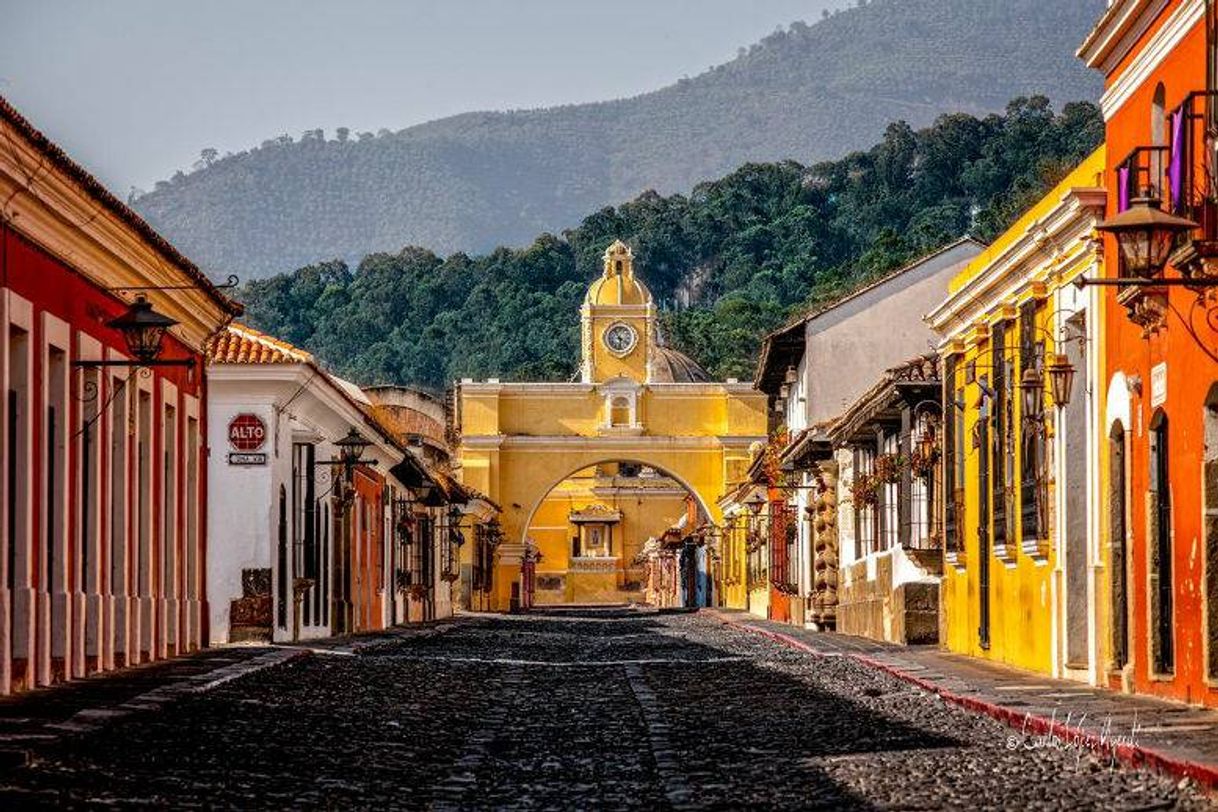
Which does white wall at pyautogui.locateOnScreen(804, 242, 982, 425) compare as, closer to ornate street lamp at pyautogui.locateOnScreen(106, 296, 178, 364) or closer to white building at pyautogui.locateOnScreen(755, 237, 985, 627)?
white building at pyautogui.locateOnScreen(755, 237, 985, 627)

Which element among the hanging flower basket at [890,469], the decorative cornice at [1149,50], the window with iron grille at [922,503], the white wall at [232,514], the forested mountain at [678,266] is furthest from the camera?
the forested mountain at [678,266]

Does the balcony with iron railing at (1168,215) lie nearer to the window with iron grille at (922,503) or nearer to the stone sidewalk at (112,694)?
the stone sidewalk at (112,694)

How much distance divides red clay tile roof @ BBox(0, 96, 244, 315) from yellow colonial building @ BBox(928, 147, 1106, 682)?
7.75m

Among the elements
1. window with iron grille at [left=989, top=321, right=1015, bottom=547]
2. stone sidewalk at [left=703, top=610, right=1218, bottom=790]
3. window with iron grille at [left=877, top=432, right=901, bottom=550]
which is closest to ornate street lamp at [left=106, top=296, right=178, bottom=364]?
stone sidewalk at [left=703, top=610, right=1218, bottom=790]

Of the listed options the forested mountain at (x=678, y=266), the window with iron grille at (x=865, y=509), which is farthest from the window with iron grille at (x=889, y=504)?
the forested mountain at (x=678, y=266)

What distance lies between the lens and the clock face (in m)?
95.8

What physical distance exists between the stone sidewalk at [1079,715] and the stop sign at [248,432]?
9.55 m

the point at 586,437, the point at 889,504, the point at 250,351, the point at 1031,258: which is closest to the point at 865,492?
the point at 889,504

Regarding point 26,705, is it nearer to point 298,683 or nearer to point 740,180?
point 298,683

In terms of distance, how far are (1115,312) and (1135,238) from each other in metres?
5.50

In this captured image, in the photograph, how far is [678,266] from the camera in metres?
165

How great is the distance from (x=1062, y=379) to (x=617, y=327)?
75820mm

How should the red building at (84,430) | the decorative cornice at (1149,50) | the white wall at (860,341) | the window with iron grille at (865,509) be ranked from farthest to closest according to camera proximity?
the white wall at (860,341), the window with iron grille at (865,509), the red building at (84,430), the decorative cornice at (1149,50)

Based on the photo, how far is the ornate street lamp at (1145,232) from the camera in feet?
45.0
